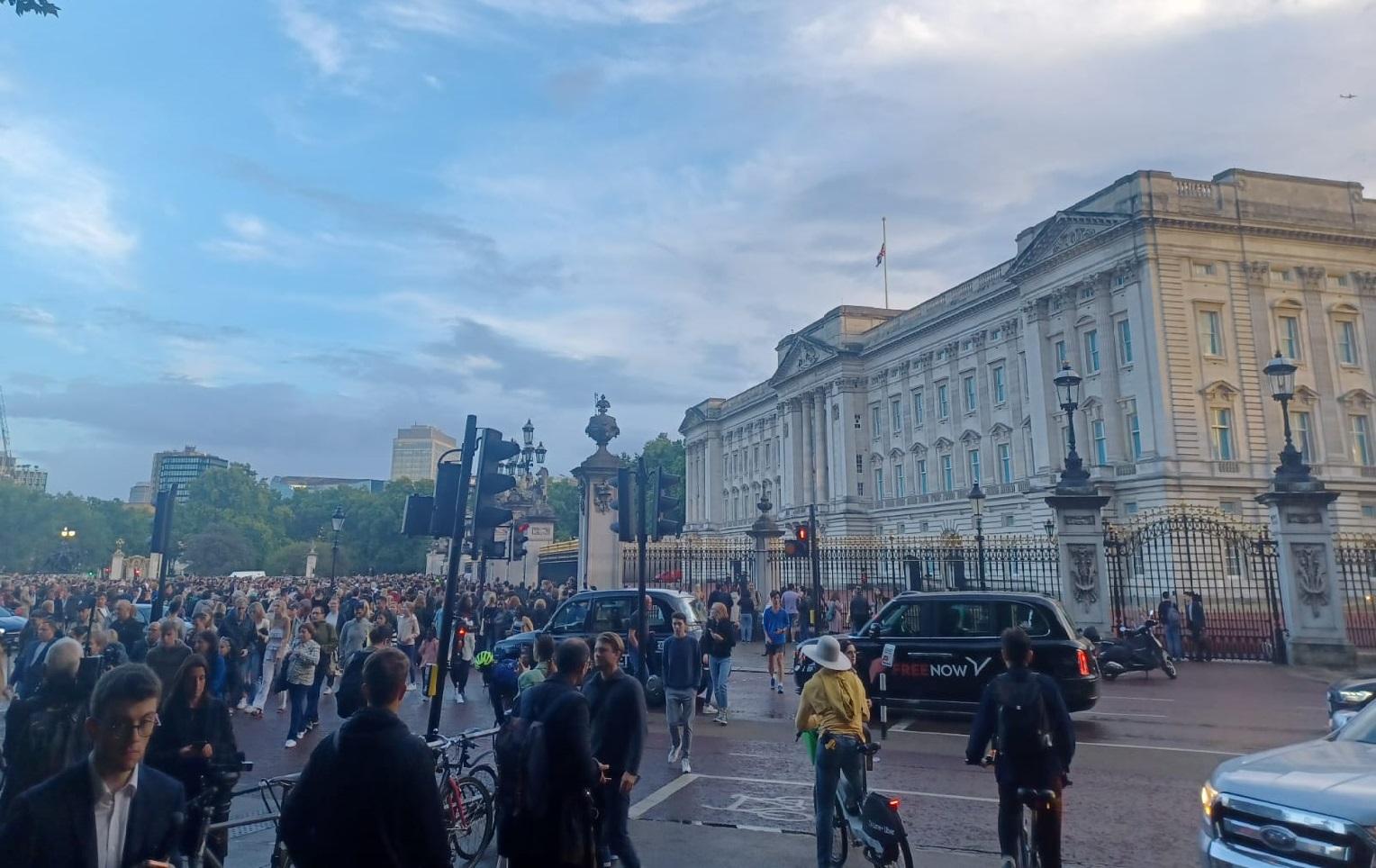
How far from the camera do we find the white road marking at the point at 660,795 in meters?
7.69

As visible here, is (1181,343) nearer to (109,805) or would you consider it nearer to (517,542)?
(517,542)

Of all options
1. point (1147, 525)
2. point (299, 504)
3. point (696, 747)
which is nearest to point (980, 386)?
point (1147, 525)

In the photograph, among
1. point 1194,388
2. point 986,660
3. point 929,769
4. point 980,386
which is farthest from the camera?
point 980,386

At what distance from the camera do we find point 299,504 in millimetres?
120875

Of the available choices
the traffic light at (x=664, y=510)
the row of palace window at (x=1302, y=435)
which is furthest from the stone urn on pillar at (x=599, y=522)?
the row of palace window at (x=1302, y=435)

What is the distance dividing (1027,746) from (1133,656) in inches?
528

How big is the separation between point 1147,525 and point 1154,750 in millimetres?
12400

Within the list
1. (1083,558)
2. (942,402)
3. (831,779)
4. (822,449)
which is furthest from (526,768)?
(822,449)

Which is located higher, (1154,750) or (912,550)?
(912,550)

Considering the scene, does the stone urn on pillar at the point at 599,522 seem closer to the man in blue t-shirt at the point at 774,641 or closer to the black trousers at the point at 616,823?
the man in blue t-shirt at the point at 774,641

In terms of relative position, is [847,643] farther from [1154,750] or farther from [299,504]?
[299,504]

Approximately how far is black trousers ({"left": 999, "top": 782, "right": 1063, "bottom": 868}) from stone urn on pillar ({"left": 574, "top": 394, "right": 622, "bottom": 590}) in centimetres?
2128

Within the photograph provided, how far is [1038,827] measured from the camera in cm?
526

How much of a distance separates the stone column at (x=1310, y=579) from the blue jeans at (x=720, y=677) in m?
13.6
